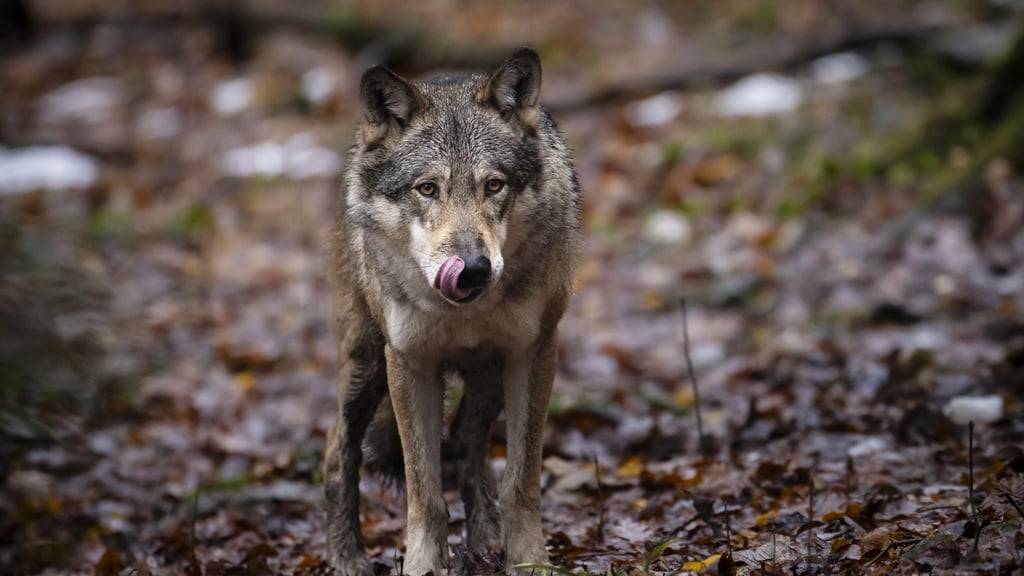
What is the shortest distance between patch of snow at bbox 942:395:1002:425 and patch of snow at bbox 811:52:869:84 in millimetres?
7552

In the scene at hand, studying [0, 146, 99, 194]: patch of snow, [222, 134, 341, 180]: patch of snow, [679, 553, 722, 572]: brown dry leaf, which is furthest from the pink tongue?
[0, 146, 99, 194]: patch of snow

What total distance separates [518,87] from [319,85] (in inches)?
478

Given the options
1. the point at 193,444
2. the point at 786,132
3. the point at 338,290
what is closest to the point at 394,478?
the point at 338,290

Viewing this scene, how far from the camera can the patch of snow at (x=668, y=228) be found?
1120cm

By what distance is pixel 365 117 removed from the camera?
16.6 ft

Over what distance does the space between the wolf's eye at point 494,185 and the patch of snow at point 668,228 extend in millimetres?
6591

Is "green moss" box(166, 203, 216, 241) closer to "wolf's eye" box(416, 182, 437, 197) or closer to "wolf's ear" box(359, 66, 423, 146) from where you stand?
"wolf's ear" box(359, 66, 423, 146)

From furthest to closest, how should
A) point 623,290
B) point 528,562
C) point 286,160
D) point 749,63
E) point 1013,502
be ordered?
point 286,160 → point 749,63 → point 623,290 → point 528,562 → point 1013,502

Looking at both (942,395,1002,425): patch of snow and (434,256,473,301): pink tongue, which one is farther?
(942,395,1002,425): patch of snow

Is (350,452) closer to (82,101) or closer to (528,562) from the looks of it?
(528,562)

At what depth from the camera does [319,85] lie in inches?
655

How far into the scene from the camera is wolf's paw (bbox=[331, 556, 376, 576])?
217 inches

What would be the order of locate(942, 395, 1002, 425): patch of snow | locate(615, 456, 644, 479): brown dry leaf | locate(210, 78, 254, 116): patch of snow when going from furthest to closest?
locate(210, 78, 254, 116): patch of snow
locate(615, 456, 644, 479): brown dry leaf
locate(942, 395, 1002, 425): patch of snow

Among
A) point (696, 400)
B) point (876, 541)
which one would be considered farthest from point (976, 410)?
point (876, 541)
